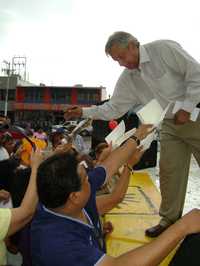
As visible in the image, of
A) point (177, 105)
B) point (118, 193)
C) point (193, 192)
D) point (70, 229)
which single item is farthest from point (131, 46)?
point (193, 192)

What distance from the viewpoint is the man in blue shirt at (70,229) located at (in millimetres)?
1284

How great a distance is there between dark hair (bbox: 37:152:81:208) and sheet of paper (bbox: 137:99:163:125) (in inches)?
31.3

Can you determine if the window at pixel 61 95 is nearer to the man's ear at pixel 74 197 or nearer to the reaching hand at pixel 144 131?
the reaching hand at pixel 144 131

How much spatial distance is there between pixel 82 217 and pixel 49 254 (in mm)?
274

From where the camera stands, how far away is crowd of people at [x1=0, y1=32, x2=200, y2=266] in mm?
1342

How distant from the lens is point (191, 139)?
7.85 ft

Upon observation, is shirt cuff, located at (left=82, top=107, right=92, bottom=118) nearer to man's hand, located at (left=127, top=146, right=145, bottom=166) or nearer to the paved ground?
man's hand, located at (left=127, top=146, right=145, bottom=166)

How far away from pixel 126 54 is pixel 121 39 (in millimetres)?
93

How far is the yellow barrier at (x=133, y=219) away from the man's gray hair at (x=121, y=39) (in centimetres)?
115

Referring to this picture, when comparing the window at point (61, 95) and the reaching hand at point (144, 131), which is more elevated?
the reaching hand at point (144, 131)

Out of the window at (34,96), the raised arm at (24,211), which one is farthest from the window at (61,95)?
the raised arm at (24,211)

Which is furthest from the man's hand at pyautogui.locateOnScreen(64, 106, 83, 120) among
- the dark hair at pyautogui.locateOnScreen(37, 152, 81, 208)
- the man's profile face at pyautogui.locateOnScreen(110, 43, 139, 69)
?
the dark hair at pyautogui.locateOnScreen(37, 152, 81, 208)

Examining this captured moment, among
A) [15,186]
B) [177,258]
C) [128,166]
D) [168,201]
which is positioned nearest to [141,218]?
[168,201]

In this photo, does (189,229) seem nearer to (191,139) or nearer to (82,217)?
(82,217)
